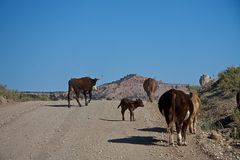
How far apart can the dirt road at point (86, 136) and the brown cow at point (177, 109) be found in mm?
610

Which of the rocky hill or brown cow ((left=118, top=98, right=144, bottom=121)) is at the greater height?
the rocky hill

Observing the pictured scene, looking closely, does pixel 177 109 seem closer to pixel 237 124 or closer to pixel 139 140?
pixel 139 140

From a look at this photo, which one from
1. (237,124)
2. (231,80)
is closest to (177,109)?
(237,124)

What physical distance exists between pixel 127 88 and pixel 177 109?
126 ft

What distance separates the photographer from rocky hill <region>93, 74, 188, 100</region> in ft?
165

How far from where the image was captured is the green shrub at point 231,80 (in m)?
27.6

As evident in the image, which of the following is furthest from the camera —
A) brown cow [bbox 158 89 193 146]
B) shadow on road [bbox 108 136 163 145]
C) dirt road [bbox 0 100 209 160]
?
shadow on road [bbox 108 136 163 145]

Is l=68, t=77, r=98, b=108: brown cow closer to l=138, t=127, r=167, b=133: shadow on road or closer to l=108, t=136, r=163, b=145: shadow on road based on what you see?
l=138, t=127, r=167, b=133: shadow on road

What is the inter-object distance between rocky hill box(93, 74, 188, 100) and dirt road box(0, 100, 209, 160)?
2376 centimetres

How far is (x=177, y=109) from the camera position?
1570 cm

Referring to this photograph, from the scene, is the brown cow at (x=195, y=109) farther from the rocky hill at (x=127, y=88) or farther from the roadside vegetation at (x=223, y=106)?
the rocky hill at (x=127, y=88)

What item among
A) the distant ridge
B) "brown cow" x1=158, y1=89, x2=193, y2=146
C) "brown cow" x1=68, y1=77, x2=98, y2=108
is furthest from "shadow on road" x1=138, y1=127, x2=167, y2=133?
the distant ridge

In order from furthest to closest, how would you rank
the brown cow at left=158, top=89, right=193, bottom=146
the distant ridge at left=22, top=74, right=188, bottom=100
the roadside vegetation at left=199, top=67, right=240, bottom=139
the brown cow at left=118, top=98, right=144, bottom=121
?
the distant ridge at left=22, top=74, right=188, bottom=100, the brown cow at left=118, top=98, right=144, bottom=121, the roadside vegetation at left=199, top=67, right=240, bottom=139, the brown cow at left=158, top=89, right=193, bottom=146

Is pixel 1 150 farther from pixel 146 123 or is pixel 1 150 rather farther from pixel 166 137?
pixel 146 123
